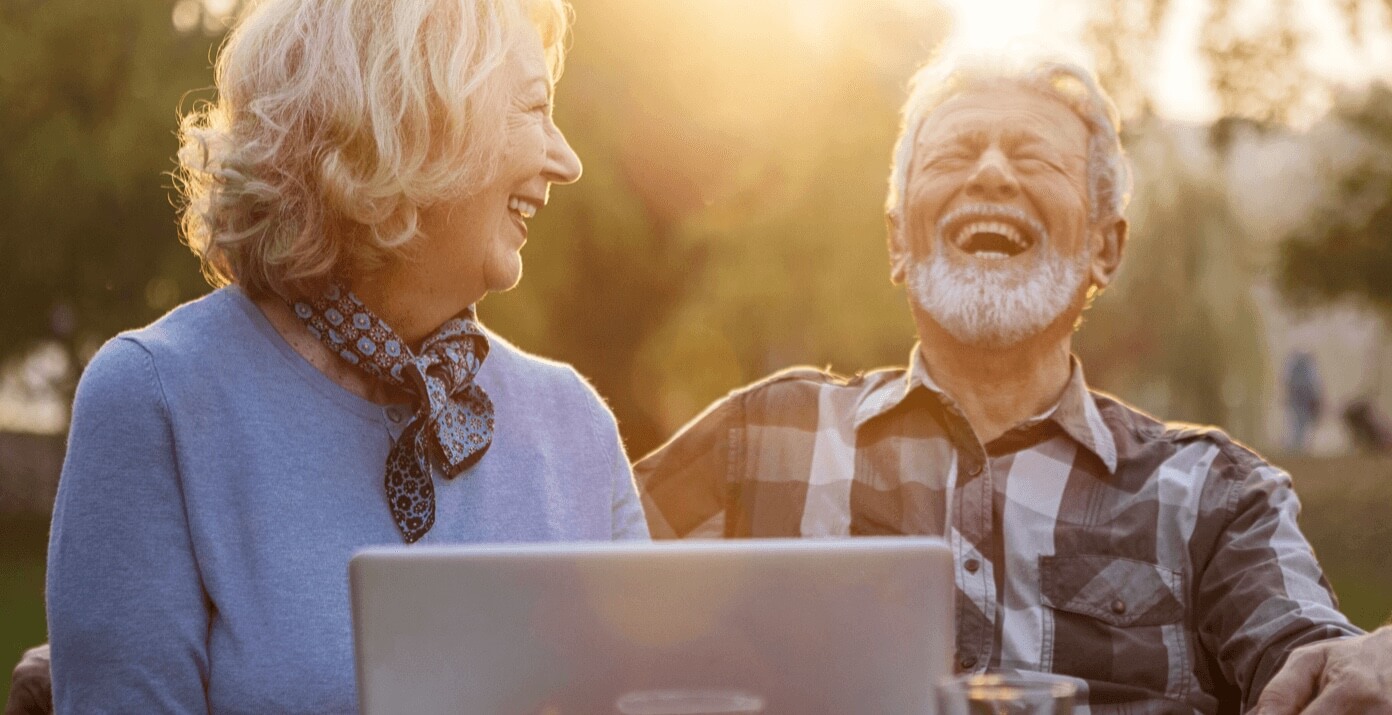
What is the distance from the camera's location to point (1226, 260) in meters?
14.5

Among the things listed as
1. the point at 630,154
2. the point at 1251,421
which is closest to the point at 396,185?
the point at 630,154

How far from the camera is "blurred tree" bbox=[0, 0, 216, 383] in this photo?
10438mm

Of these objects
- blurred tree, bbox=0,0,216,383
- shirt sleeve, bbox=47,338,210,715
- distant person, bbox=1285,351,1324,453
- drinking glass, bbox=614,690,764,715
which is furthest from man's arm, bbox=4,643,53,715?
distant person, bbox=1285,351,1324,453

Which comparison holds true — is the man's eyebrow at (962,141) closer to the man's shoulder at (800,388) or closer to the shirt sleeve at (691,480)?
the man's shoulder at (800,388)

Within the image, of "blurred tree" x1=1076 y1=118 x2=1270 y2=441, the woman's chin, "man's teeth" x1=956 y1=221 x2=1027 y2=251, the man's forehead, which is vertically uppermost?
the man's forehead

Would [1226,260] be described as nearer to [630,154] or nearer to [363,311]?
[630,154]

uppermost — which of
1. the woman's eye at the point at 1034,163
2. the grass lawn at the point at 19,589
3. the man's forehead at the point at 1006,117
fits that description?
the man's forehead at the point at 1006,117

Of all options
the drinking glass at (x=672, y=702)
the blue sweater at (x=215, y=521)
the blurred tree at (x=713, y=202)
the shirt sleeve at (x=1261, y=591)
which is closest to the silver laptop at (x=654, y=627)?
the drinking glass at (x=672, y=702)

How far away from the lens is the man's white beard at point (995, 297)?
2.91 meters

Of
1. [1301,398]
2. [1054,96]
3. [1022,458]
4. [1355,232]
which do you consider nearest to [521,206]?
[1022,458]

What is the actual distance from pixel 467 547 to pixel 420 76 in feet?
3.49

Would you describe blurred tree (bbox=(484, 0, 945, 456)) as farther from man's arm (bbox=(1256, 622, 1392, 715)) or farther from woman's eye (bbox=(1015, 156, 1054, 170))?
man's arm (bbox=(1256, 622, 1392, 715))

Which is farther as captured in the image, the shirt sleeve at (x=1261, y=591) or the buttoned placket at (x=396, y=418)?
the shirt sleeve at (x=1261, y=591)

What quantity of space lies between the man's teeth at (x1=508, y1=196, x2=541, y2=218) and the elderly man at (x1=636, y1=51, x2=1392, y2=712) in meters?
0.81
